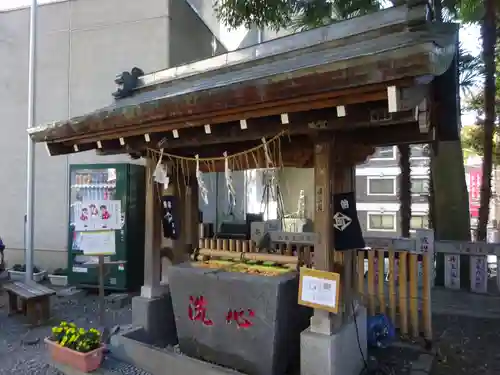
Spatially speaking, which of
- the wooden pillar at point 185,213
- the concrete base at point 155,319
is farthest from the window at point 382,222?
the concrete base at point 155,319

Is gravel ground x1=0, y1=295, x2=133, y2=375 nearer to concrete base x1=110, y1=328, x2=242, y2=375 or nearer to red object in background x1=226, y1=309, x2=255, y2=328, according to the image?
concrete base x1=110, y1=328, x2=242, y2=375

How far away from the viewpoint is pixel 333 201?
4.37m

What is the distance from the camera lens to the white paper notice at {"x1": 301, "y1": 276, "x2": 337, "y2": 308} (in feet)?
13.5

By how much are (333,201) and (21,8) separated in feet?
38.4

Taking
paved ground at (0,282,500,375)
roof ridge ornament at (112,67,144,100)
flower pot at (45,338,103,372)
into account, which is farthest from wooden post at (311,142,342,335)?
roof ridge ornament at (112,67,144,100)

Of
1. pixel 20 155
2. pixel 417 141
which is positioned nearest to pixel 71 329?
pixel 417 141

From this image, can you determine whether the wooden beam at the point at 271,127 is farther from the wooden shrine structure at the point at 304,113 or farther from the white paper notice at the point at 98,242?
the white paper notice at the point at 98,242

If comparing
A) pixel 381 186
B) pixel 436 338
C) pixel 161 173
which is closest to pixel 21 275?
pixel 161 173

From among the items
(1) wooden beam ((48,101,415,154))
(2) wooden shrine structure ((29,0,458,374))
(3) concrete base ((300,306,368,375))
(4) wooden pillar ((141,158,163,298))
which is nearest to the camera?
(2) wooden shrine structure ((29,0,458,374))

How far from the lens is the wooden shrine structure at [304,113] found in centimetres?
318

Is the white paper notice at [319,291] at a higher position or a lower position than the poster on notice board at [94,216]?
lower

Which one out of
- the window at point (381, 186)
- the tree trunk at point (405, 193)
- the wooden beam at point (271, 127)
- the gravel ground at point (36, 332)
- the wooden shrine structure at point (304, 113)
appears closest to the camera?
the wooden shrine structure at point (304, 113)

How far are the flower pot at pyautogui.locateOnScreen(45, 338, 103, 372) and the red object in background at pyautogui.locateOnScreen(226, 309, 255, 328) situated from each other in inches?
66.1

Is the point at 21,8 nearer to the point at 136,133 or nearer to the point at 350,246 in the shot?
the point at 136,133
